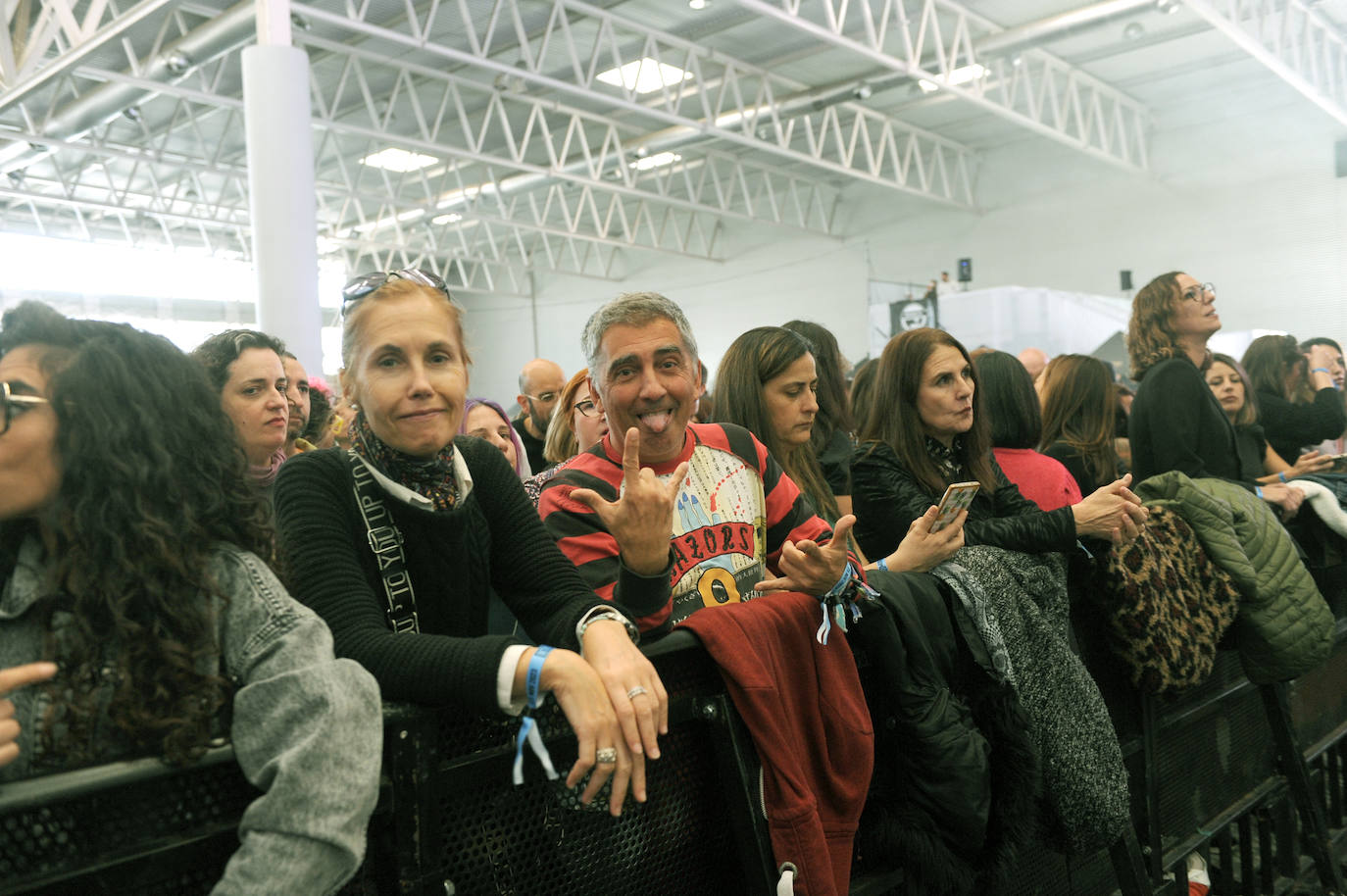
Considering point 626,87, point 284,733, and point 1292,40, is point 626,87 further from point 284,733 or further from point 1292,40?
point 284,733

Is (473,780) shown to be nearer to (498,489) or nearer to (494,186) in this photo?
(498,489)

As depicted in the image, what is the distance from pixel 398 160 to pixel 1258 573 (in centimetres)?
1411

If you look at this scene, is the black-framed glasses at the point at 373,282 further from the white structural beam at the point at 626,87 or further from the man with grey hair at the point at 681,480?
the white structural beam at the point at 626,87

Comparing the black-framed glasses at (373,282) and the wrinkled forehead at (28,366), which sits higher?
the black-framed glasses at (373,282)

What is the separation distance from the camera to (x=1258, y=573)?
2818mm

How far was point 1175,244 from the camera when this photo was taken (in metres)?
13.1

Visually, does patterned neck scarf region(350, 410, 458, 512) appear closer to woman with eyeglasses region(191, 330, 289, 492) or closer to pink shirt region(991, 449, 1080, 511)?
woman with eyeglasses region(191, 330, 289, 492)

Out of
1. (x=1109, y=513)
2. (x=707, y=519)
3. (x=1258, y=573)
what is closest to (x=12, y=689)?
(x=707, y=519)

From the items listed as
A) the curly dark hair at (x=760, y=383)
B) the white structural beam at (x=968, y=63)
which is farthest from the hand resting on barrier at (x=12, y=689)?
the white structural beam at (x=968, y=63)

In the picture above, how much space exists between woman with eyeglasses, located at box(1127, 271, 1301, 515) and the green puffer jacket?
0.50 meters

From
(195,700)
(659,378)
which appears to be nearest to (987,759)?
(659,378)

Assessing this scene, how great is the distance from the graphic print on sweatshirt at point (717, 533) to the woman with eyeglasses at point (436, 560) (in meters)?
0.37

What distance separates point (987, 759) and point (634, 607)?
2.35ft

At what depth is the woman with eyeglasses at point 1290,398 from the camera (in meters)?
5.04
